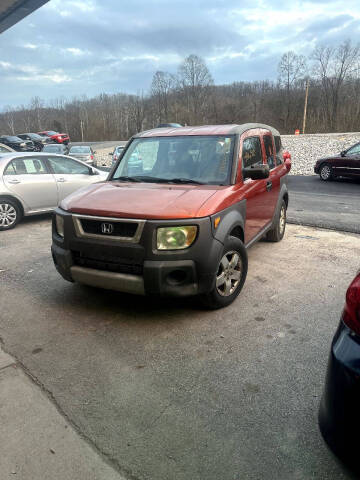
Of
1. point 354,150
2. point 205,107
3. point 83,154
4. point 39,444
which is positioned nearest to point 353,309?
point 39,444

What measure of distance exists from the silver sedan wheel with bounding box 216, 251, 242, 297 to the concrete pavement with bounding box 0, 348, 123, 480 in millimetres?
1960

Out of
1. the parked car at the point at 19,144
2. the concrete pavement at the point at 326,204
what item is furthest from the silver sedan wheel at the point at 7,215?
the parked car at the point at 19,144

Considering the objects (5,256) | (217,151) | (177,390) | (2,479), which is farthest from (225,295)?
(5,256)

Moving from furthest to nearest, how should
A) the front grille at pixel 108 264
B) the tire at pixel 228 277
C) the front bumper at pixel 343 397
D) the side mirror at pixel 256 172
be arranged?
the side mirror at pixel 256 172, the tire at pixel 228 277, the front grille at pixel 108 264, the front bumper at pixel 343 397

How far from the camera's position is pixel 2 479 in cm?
196

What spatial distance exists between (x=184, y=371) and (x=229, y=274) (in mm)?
1354

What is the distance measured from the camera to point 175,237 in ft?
10.9

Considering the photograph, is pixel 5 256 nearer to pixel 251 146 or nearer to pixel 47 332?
pixel 47 332

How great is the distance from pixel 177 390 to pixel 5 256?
4.53m

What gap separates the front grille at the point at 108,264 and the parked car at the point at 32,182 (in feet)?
15.9

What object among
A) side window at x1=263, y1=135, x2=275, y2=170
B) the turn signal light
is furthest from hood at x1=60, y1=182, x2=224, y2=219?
side window at x1=263, y1=135, x2=275, y2=170

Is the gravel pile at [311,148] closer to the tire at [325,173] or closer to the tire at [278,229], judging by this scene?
the tire at [325,173]

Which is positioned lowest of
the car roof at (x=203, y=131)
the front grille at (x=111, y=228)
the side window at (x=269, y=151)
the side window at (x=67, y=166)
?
the front grille at (x=111, y=228)

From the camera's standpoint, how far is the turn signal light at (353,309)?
1.74 metres
